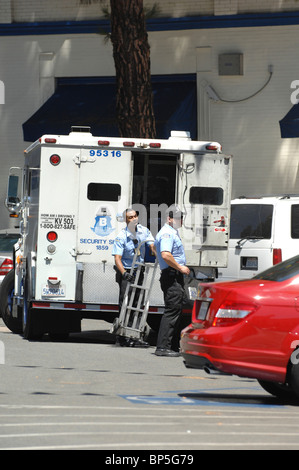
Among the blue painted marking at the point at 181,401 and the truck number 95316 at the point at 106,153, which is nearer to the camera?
the blue painted marking at the point at 181,401

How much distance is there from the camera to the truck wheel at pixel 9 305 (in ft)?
53.4

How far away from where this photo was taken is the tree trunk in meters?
20.5

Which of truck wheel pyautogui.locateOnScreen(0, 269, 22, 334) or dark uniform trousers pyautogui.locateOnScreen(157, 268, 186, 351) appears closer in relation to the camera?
dark uniform trousers pyautogui.locateOnScreen(157, 268, 186, 351)

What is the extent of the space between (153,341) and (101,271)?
1896 millimetres

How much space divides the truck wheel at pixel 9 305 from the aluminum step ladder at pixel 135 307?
2.54 meters

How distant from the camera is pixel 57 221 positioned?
14.6 metres

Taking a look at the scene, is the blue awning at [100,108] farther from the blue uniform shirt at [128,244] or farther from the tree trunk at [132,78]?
the blue uniform shirt at [128,244]

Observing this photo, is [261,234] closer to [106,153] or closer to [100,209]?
[100,209]

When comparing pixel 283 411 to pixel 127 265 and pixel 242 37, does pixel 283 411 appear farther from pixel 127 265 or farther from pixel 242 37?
pixel 242 37

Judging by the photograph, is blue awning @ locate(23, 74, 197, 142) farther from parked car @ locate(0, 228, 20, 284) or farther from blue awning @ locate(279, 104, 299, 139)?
parked car @ locate(0, 228, 20, 284)

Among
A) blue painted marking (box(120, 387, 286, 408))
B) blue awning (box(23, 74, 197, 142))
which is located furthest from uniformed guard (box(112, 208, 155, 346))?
blue awning (box(23, 74, 197, 142))

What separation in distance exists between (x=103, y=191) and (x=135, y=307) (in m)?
1.66

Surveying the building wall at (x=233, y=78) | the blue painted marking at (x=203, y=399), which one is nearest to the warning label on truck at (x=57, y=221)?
the blue painted marking at (x=203, y=399)

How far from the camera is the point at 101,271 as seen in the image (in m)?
14.6
